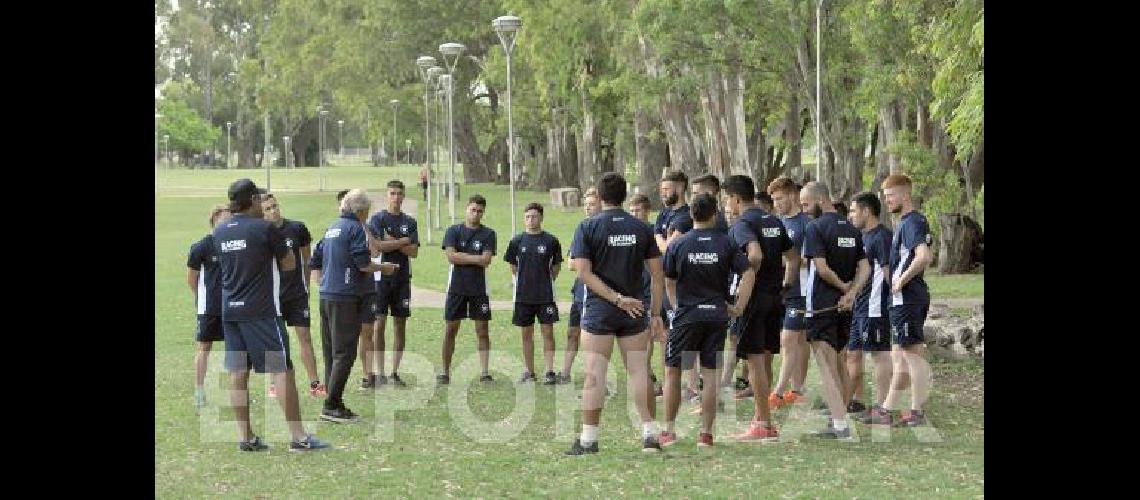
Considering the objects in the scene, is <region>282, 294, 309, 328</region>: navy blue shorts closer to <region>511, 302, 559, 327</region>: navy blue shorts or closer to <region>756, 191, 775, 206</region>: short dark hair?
<region>511, 302, 559, 327</region>: navy blue shorts

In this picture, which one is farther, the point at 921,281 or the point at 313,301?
the point at 313,301

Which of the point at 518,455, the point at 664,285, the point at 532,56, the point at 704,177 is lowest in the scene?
the point at 518,455

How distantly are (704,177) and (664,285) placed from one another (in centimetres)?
117

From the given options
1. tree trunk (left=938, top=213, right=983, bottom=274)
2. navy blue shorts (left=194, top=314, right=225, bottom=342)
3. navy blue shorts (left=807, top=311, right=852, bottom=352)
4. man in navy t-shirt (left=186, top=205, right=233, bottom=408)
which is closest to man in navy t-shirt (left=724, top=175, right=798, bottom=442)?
navy blue shorts (left=807, top=311, right=852, bottom=352)

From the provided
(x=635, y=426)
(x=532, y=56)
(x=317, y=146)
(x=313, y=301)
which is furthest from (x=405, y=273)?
(x=317, y=146)

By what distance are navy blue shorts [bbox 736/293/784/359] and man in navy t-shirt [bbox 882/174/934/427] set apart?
0.85m

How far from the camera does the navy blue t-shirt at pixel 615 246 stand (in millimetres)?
10609

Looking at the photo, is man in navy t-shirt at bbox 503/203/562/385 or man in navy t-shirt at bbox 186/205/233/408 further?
man in navy t-shirt at bbox 503/203/562/385

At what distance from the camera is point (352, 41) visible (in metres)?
62.5

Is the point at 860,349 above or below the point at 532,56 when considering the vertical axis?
below

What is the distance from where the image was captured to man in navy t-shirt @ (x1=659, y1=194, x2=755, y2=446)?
1065 centimetres

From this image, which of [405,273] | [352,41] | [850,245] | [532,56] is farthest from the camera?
[352,41]
